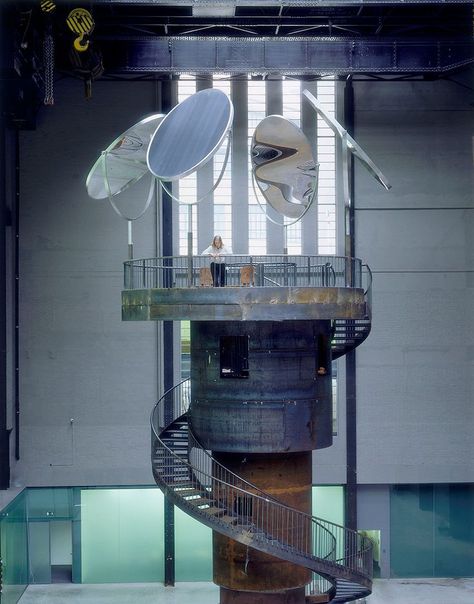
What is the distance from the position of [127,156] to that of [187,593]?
16943 mm

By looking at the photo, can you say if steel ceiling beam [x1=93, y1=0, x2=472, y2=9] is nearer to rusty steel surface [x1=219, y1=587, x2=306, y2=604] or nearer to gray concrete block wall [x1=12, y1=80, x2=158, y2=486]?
gray concrete block wall [x1=12, y1=80, x2=158, y2=486]

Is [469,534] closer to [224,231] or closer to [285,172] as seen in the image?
[224,231]

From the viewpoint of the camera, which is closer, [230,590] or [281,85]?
[230,590]

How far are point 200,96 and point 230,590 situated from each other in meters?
13.9

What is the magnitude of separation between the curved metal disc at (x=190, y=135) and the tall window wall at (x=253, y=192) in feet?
34.7

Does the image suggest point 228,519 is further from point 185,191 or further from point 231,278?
point 185,191

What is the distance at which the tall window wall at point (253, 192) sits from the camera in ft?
130

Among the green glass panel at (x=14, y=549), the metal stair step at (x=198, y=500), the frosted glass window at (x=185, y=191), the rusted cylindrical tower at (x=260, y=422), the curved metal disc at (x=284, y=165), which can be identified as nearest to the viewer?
the rusted cylindrical tower at (x=260, y=422)


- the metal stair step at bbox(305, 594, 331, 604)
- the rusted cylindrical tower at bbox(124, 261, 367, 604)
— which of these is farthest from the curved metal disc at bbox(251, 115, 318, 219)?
the metal stair step at bbox(305, 594, 331, 604)

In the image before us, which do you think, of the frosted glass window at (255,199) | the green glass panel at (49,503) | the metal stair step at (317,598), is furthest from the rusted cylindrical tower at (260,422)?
the green glass panel at (49,503)

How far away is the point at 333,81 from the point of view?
131 ft

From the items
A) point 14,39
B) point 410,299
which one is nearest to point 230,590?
point 410,299

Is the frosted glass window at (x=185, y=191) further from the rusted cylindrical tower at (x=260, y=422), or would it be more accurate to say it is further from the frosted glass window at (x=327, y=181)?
the rusted cylindrical tower at (x=260, y=422)

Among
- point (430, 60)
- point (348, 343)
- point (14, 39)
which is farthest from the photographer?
point (430, 60)
